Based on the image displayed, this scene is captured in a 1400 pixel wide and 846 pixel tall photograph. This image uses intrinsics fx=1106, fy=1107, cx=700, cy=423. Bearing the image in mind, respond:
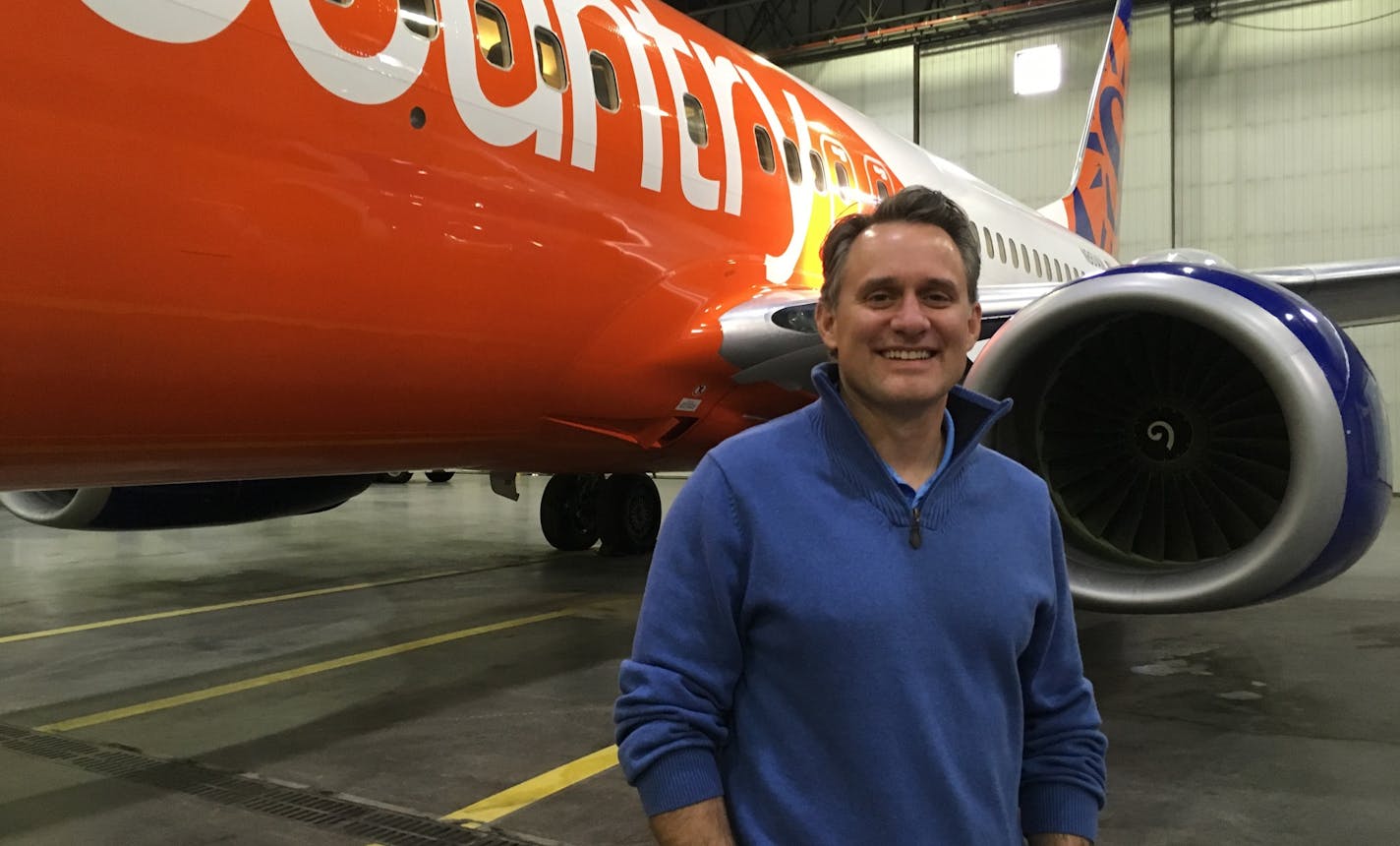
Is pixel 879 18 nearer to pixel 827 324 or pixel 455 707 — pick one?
pixel 455 707

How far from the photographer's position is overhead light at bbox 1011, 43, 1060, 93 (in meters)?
17.7

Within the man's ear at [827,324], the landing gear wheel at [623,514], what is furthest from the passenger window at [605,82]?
the landing gear wheel at [623,514]

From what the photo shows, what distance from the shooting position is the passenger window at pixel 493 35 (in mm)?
3537

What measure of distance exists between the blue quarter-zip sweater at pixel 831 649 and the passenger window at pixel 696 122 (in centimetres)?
354

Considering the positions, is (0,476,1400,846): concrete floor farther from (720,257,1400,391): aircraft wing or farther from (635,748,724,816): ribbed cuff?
(635,748,724,816): ribbed cuff

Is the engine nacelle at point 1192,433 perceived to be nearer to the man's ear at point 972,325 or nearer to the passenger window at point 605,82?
the passenger window at point 605,82

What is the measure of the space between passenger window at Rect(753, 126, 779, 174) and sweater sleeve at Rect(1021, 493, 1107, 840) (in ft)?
13.2

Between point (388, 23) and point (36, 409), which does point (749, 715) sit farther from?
point (388, 23)

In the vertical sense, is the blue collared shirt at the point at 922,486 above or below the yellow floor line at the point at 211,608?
above

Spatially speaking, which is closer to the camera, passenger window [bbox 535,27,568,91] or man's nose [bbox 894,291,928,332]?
man's nose [bbox 894,291,928,332]

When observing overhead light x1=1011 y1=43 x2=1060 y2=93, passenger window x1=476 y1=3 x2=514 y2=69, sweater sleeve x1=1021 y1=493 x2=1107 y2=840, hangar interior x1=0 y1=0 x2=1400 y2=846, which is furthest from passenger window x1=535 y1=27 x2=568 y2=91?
overhead light x1=1011 y1=43 x2=1060 y2=93

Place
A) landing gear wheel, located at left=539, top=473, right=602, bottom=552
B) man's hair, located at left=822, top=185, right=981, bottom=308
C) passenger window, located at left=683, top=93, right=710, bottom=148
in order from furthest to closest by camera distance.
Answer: landing gear wheel, located at left=539, top=473, right=602, bottom=552
passenger window, located at left=683, top=93, right=710, bottom=148
man's hair, located at left=822, top=185, right=981, bottom=308

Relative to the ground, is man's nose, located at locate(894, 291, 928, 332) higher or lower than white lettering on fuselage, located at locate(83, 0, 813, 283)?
lower

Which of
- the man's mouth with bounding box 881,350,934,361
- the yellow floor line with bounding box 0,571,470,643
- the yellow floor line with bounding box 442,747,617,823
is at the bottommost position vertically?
the yellow floor line with bounding box 0,571,470,643
